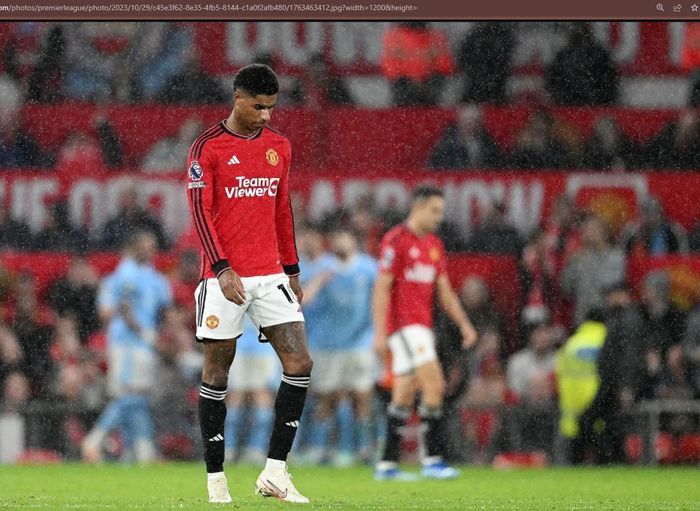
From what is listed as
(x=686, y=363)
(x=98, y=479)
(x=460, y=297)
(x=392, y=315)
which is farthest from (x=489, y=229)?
(x=98, y=479)

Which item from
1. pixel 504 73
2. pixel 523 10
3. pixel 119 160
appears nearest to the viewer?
pixel 523 10

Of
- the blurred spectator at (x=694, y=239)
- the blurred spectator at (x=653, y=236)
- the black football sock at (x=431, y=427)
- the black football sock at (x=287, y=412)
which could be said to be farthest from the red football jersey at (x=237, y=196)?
the blurred spectator at (x=694, y=239)

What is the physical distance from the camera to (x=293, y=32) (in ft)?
47.7

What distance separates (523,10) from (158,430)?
15.1ft

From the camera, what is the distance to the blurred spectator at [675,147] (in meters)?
13.8

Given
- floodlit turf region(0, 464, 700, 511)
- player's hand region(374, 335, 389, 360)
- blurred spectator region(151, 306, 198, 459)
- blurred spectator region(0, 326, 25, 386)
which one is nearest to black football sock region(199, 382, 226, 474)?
floodlit turf region(0, 464, 700, 511)

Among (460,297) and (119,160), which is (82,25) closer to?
(119,160)

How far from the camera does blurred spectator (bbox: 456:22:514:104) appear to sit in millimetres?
14539

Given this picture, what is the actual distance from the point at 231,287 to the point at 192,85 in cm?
762

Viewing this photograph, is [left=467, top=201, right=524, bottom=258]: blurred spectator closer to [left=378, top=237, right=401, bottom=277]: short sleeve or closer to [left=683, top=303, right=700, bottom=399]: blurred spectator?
[left=683, top=303, right=700, bottom=399]: blurred spectator

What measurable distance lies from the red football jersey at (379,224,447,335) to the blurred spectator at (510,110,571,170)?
3539 millimetres

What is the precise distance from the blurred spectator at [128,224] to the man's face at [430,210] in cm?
311

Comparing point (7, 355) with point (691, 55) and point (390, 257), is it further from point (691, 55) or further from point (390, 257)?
point (691, 55)

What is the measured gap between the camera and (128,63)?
14.4 m
